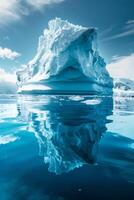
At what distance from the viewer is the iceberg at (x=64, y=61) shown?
36656 millimetres

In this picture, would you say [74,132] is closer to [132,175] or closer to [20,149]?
[20,149]

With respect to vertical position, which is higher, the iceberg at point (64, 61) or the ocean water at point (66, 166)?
the iceberg at point (64, 61)

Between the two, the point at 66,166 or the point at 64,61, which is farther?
the point at 64,61

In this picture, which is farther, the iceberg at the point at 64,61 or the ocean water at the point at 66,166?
the iceberg at the point at 64,61

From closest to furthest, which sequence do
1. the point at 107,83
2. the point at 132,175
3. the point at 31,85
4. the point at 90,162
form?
the point at 132,175
the point at 90,162
the point at 31,85
the point at 107,83

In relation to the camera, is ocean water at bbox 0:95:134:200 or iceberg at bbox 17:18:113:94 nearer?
ocean water at bbox 0:95:134:200

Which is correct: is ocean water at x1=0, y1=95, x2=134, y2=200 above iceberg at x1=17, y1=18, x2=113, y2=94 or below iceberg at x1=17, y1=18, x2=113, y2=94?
below

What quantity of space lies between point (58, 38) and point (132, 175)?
115 ft

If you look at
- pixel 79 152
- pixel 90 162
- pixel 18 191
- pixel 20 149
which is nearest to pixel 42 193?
pixel 18 191

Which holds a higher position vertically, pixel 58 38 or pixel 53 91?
pixel 58 38

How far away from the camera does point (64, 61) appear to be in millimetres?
36500

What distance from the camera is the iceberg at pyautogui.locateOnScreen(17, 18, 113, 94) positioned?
36.7 m

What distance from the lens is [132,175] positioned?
350cm

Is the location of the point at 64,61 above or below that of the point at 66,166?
above
